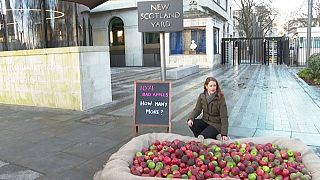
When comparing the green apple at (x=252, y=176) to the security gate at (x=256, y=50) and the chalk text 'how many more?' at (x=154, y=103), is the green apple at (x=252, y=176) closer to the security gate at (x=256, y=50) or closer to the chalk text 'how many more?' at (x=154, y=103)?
the chalk text 'how many more?' at (x=154, y=103)

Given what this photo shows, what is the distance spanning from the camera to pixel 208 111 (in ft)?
14.5

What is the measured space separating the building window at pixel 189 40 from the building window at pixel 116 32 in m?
→ 4.97

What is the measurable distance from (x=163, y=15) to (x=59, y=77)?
12.7ft

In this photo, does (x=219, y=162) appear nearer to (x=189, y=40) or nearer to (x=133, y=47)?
(x=189, y=40)

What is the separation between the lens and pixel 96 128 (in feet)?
20.7

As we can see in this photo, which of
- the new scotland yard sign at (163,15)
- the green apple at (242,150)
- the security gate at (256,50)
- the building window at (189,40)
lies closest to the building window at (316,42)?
the security gate at (256,50)

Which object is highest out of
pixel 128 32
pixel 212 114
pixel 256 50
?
pixel 128 32

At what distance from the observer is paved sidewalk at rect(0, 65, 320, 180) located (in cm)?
439

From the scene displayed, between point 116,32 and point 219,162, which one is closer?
point 219,162

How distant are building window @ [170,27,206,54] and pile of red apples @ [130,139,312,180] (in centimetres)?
2019

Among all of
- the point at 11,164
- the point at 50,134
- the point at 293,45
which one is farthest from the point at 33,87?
the point at 293,45

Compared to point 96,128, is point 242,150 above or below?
above

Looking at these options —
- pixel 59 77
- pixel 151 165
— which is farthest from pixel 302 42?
pixel 151 165

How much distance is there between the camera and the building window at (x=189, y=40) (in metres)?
23.3
